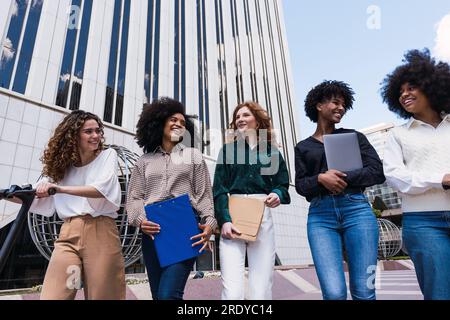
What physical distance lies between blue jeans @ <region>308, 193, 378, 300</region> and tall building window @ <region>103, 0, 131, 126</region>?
41.2ft

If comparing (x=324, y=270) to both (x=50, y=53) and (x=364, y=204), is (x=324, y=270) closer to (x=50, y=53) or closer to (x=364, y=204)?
(x=364, y=204)

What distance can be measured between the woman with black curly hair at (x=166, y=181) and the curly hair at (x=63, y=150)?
449mm

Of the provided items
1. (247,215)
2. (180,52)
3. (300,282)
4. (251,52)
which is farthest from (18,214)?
(251,52)

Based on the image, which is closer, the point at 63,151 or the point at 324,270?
the point at 324,270

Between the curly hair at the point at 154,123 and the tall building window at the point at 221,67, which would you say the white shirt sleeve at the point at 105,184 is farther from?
the tall building window at the point at 221,67

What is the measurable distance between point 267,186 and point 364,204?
2.21ft

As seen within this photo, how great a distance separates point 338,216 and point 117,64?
556 inches

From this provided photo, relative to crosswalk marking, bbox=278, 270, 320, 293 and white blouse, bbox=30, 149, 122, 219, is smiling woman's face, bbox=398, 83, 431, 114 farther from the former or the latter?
crosswalk marking, bbox=278, 270, 320, 293

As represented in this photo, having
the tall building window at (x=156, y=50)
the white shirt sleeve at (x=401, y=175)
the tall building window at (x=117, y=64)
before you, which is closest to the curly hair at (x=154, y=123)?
the white shirt sleeve at (x=401, y=175)

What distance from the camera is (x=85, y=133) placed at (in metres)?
2.24

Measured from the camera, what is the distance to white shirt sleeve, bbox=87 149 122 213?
2.03 metres

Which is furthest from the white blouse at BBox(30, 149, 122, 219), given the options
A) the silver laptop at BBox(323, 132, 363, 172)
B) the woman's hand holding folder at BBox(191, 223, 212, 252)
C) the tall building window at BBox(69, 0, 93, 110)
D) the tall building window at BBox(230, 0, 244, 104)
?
the tall building window at BBox(230, 0, 244, 104)

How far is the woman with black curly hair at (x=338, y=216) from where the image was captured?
6.29ft
